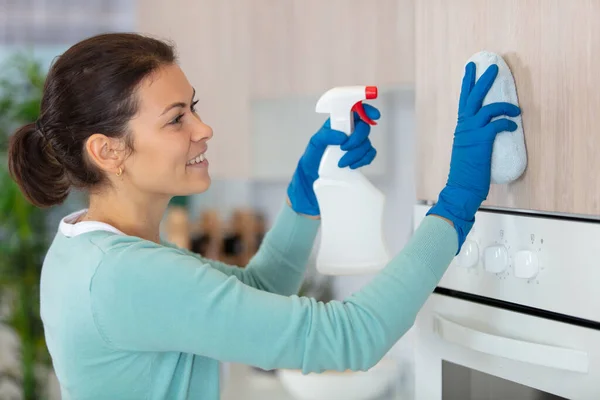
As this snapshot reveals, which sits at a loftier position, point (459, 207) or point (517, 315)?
point (459, 207)

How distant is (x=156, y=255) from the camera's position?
3.05ft

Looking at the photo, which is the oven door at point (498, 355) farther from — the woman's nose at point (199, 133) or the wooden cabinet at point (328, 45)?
the wooden cabinet at point (328, 45)

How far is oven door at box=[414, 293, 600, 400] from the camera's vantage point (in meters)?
0.87

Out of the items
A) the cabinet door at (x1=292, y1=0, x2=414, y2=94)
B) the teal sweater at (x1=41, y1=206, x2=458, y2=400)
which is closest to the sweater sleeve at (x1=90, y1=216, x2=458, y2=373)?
the teal sweater at (x1=41, y1=206, x2=458, y2=400)

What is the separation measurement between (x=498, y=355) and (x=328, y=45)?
99 cm

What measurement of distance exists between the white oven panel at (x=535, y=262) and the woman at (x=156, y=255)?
2.8 inches

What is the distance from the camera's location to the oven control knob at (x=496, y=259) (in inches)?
37.7

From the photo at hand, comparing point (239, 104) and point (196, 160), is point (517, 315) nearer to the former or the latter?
point (196, 160)

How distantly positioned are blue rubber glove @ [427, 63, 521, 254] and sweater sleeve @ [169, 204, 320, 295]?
1.33ft

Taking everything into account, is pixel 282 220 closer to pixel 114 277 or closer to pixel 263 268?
pixel 263 268

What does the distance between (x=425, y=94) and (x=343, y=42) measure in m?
0.64

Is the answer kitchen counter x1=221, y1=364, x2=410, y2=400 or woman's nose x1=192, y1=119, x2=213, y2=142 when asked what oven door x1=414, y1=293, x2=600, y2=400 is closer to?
woman's nose x1=192, y1=119, x2=213, y2=142

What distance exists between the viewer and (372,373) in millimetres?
1691

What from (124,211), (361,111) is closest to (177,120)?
(124,211)
